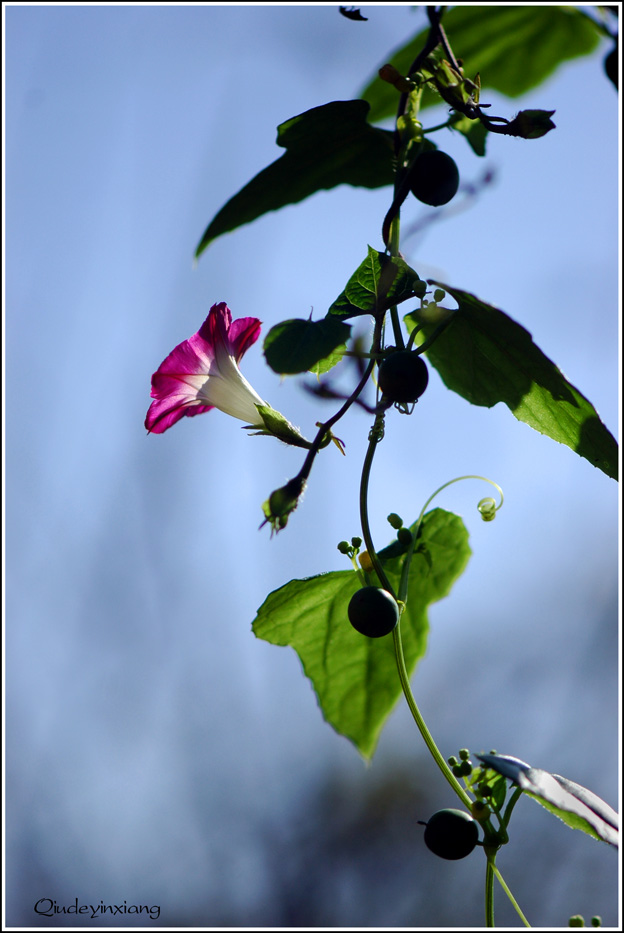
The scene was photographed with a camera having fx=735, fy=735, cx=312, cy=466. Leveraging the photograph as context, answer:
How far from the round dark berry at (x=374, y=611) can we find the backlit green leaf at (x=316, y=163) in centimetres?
28

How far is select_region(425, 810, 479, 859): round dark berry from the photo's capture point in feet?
1.34

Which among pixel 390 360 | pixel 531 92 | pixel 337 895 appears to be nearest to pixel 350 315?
pixel 390 360

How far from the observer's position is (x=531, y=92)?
577 mm

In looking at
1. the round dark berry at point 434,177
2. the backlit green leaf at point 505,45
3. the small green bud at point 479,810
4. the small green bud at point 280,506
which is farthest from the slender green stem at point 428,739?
the backlit green leaf at point 505,45

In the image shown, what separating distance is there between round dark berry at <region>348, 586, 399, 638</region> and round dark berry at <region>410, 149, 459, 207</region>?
0.82 ft

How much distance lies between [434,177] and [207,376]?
21 centimetres

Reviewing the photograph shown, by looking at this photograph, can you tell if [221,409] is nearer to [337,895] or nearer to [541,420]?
[541,420]

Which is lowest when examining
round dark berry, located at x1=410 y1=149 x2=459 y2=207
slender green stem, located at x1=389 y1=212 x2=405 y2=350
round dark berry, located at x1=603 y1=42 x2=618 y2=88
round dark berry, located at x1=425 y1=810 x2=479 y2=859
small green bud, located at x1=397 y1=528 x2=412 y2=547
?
round dark berry, located at x1=425 y1=810 x2=479 y2=859

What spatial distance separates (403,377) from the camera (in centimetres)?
42

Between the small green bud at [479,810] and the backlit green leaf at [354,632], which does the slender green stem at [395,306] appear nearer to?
the backlit green leaf at [354,632]

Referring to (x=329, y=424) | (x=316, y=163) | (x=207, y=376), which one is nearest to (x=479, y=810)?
(x=329, y=424)

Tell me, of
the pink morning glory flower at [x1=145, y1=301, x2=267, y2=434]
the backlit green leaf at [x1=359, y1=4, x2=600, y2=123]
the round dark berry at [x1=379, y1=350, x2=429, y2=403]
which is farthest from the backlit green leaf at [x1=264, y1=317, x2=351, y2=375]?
the backlit green leaf at [x1=359, y1=4, x2=600, y2=123]

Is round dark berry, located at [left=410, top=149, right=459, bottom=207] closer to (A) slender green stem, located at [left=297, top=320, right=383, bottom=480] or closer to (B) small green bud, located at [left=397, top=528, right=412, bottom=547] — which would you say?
(A) slender green stem, located at [left=297, top=320, right=383, bottom=480]

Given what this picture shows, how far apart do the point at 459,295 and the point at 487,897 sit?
0.36 meters
